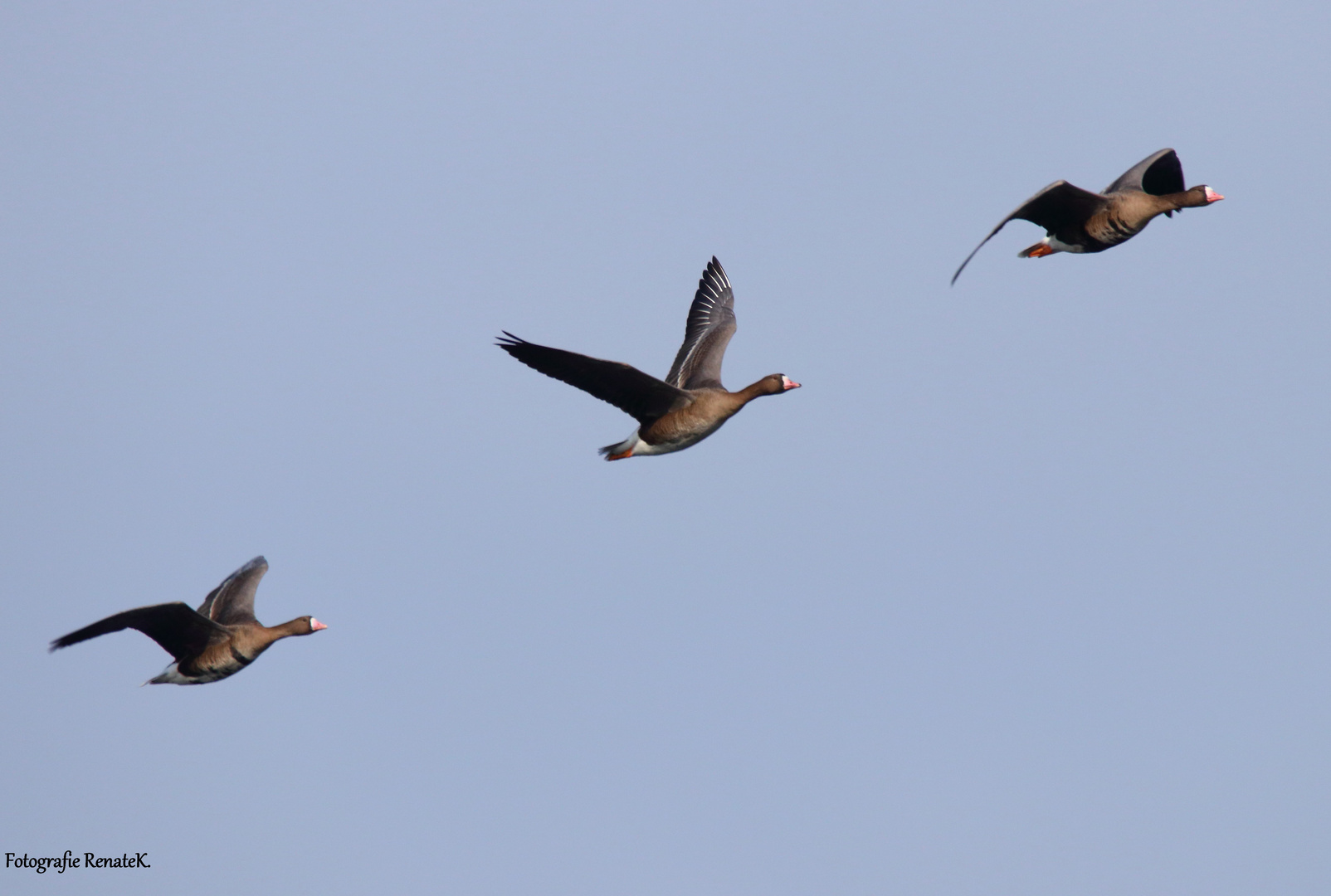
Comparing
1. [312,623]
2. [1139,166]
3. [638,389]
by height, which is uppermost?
[1139,166]

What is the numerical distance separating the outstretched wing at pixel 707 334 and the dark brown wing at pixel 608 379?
1680 mm

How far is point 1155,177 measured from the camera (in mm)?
21188

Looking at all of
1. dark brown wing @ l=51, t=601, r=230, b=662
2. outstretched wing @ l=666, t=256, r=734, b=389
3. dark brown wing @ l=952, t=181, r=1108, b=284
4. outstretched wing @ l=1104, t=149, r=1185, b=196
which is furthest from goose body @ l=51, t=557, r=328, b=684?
outstretched wing @ l=1104, t=149, r=1185, b=196

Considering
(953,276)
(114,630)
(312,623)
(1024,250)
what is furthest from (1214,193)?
(114,630)

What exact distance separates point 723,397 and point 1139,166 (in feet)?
21.7

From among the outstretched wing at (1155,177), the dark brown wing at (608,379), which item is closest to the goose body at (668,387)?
the dark brown wing at (608,379)

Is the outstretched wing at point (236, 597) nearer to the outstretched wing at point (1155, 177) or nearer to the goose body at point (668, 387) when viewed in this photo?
the goose body at point (668, 387)

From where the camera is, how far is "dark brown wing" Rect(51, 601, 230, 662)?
723 inches

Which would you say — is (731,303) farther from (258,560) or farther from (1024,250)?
(258,560)

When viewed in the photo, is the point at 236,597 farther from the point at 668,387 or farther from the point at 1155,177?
the point at 1155,177

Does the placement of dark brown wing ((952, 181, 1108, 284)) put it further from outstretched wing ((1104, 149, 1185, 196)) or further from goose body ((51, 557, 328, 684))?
goose body ((51, 557, 328, 684))

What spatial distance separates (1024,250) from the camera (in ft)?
67.9

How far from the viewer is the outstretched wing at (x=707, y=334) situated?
842 inches

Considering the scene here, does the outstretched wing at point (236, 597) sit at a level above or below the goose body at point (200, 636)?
above
